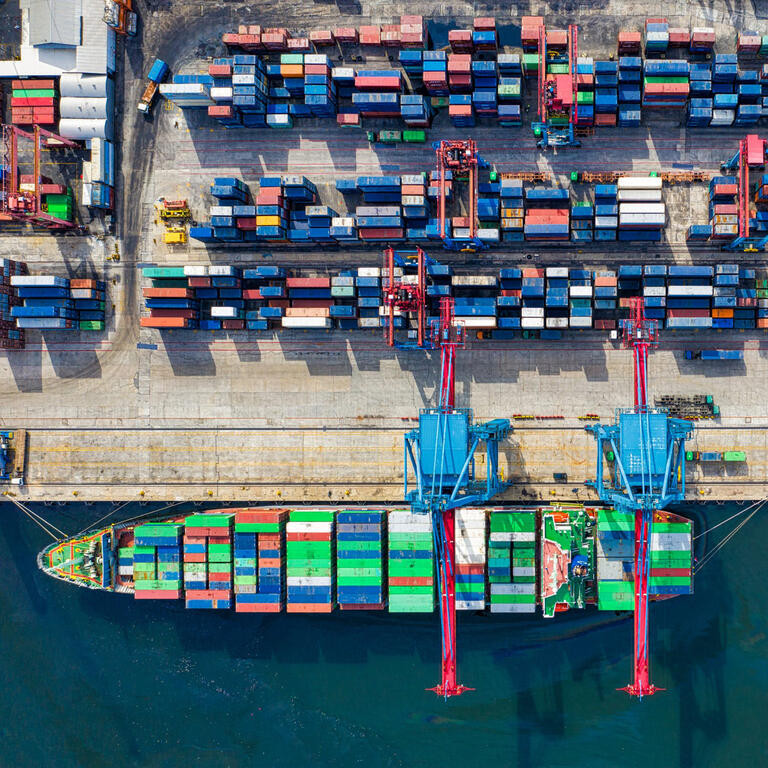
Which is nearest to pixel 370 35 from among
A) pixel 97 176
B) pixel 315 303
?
pixel 315 303

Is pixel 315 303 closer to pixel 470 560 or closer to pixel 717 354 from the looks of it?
pixel 470 560

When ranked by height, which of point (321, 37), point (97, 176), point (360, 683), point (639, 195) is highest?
point (321, 37)

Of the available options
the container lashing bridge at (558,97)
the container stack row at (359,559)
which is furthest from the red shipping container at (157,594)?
the container lashing bridge at (558,97)

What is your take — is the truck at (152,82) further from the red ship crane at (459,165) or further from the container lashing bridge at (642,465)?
the container lashing bridge at (642,465)

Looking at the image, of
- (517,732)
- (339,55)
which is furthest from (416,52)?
(517,732)

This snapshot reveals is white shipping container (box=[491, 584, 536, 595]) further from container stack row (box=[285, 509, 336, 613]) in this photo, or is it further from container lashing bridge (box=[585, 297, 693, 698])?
container stack row (box=[285, 509, 336, 613])

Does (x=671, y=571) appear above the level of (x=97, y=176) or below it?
below
